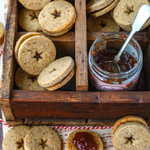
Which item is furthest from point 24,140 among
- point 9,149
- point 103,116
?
point 103,116

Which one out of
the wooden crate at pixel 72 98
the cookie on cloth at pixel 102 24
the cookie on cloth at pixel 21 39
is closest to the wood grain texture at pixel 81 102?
the wooden crate at pixel 72 98

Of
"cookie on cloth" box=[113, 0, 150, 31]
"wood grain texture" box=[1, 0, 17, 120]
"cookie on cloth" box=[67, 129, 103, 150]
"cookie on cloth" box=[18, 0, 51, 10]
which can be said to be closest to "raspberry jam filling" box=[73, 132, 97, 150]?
"cookie on cloth" box=[67, 129, 103, 150]

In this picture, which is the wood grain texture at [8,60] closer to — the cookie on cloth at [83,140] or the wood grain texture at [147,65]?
the cookie on cloth at [83,140]

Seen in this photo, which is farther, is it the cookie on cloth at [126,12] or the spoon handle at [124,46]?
the cookie on cloth at [126,12]

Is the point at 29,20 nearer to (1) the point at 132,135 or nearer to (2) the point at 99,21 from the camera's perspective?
(2) the point at 99,21

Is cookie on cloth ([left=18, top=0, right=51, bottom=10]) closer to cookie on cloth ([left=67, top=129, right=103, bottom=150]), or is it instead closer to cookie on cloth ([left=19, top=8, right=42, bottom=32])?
cookie on cloth ([left=19, top=8, right=42, bottom=32])
